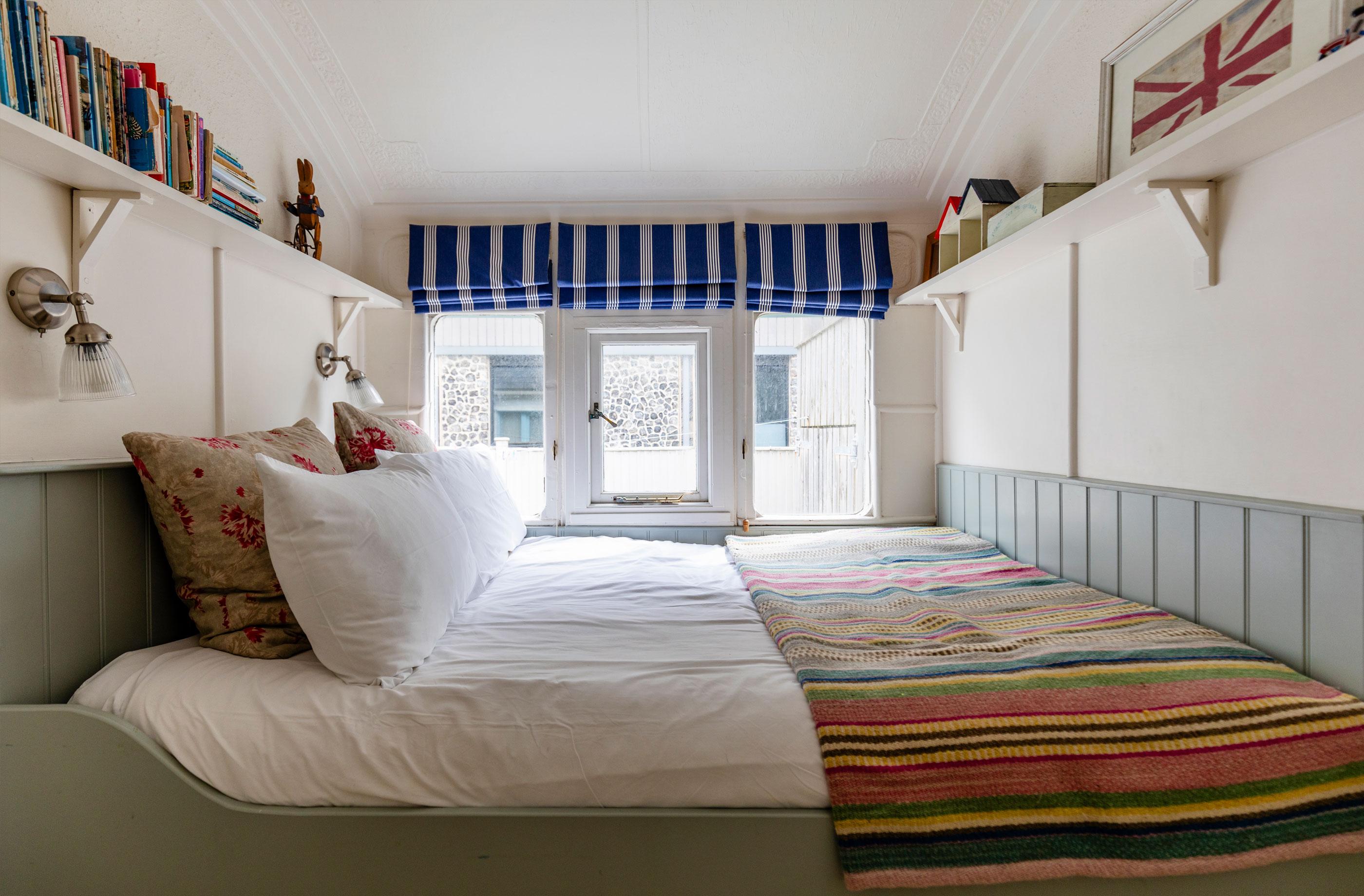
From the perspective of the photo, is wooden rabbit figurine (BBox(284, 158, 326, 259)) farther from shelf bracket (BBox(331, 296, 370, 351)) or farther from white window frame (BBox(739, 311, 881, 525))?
white window frame (BBox(739, 311, 881, 525))

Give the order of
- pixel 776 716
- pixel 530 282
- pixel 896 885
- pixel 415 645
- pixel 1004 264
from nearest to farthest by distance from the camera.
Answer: pixel 896 885
pixel 776 716
pixel 415 645
pixel 1004 264
pixel 530 282

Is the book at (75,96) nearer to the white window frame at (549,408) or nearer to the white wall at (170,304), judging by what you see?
the white wall at (170,304)

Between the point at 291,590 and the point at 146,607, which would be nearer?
the point at 291,590

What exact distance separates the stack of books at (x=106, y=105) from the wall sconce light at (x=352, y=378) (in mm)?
754

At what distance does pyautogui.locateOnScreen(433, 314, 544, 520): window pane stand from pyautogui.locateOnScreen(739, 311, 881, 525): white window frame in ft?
2.94

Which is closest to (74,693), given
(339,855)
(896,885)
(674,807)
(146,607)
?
(146,607)

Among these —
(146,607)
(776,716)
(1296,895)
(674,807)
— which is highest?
(146,607)

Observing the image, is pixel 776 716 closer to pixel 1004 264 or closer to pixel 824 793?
pixel 824 793

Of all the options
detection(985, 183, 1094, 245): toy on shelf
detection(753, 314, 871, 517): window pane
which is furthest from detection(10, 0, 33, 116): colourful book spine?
detection(753, 314, 871, 517): window pane

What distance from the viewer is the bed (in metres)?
1.00

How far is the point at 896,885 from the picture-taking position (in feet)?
3.07

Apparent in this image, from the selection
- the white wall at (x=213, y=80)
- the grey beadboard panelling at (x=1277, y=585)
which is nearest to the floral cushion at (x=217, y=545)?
the white wall at (x=213, y=80)

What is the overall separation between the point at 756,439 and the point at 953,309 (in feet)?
3.14

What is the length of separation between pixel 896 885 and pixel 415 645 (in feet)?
2.90
